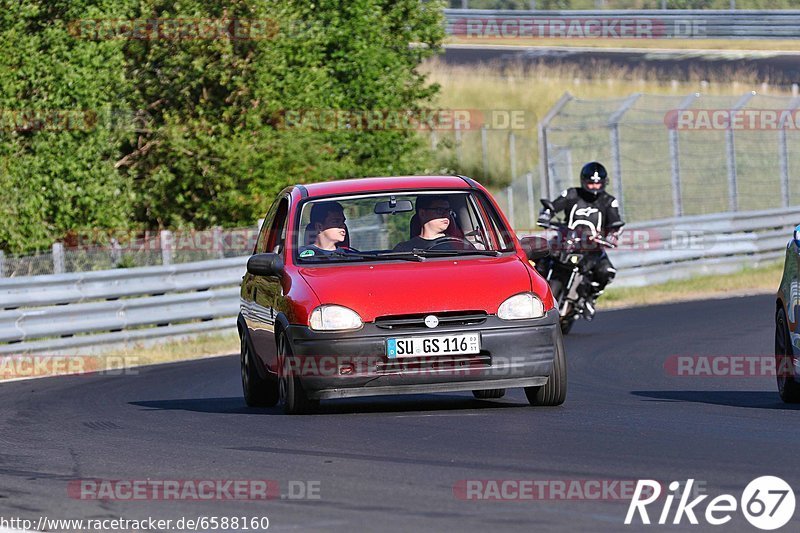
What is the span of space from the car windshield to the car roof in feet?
0.17

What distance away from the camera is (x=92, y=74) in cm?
2505

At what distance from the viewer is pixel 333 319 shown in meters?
9.57

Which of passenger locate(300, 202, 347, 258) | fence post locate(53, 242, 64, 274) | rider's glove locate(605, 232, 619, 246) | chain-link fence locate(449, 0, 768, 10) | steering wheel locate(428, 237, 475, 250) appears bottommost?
chain-link fence locate(449, 0, 768, 10)

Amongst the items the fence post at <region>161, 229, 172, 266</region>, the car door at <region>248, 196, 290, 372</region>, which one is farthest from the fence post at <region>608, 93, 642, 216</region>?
the car door at <region>248, 196, 290, 372</region>

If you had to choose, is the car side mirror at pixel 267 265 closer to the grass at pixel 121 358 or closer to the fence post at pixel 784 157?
the grass at pixel 121 358

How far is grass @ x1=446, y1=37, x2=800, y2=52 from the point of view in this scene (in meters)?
52.6

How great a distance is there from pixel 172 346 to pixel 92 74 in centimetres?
695

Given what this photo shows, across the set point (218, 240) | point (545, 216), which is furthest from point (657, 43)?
point (545, 216)

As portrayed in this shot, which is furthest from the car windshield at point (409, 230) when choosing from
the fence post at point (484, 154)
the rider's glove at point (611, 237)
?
the fence post at point (484, 154)

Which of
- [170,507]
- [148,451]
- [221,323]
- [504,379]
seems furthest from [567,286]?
[170,507]

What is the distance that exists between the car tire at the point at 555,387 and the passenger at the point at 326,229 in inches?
62.2

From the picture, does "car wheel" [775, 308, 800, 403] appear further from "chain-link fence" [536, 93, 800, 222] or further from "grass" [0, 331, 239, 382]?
"chain-link fence" [536, 93, 800, 222]

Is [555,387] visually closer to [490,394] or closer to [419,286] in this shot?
[419,286]

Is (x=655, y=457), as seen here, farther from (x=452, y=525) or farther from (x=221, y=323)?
(x=221, y=323)
